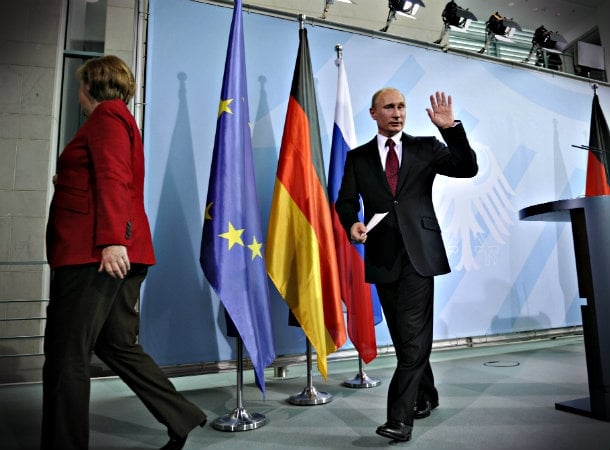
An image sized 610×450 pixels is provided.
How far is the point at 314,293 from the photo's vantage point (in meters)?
2.45

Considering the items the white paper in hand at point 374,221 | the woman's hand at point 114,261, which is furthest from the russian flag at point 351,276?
the woman's hand at point 114,261

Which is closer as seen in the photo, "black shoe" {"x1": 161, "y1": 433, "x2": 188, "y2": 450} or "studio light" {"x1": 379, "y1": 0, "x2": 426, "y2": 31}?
"black shoe" {"x1": 161, "y1": 433, "x2": 188, "y2": 450}

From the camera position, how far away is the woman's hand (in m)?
1.43

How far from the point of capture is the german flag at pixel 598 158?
4.42m

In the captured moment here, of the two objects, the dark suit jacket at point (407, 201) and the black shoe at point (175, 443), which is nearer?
the black shoe at point (175, 443)

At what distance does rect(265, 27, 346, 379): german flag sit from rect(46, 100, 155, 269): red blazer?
1045mm

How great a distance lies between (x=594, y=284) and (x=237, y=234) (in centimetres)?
169

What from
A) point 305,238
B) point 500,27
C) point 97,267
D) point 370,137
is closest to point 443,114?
point 305,238

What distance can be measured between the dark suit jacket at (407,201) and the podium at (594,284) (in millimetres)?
570

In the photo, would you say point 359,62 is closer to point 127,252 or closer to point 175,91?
point 175,91

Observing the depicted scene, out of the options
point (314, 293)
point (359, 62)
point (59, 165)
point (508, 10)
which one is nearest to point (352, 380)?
point (314, 293)

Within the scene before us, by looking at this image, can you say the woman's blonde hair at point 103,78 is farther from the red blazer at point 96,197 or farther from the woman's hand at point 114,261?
the woman's hand at point 114,261

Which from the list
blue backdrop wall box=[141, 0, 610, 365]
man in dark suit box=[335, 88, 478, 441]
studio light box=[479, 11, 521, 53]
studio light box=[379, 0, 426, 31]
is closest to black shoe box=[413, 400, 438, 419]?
man in dark suit box=[335, 88, 478, 441]

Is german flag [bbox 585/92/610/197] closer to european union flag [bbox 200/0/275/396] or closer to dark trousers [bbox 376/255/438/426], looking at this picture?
dark trousers [bbox 376/255/438/426]
